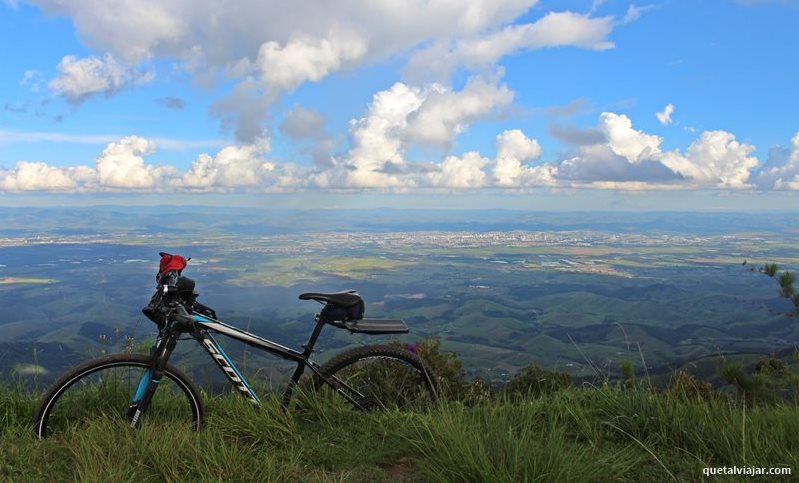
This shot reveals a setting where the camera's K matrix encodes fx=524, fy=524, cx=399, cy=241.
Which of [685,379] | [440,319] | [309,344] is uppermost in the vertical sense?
[309,344]

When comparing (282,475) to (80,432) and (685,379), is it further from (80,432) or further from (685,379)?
(685,379)

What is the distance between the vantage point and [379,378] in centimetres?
450

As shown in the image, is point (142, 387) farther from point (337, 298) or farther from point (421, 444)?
point (421, 444)

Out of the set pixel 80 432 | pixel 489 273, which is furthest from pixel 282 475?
pixel 489 273

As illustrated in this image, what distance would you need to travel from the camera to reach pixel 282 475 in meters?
3.05

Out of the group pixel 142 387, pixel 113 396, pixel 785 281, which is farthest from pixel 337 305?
pixel 785 281

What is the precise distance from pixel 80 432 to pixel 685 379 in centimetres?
531

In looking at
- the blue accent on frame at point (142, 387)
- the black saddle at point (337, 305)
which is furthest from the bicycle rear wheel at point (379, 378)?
the blue accent on frame at point (142, 387)

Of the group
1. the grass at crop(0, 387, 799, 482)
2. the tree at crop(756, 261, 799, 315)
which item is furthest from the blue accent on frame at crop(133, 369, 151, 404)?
the tree at crop(756, 261, 799, 315)

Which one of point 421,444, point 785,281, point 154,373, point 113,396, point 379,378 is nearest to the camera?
point 421,444

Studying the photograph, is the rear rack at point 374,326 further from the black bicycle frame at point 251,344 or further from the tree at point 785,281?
the tree at point 785,281

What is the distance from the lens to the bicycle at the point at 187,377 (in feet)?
12.5

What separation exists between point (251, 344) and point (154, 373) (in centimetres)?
71

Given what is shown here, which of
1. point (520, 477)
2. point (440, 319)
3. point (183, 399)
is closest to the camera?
point (520, 477)
